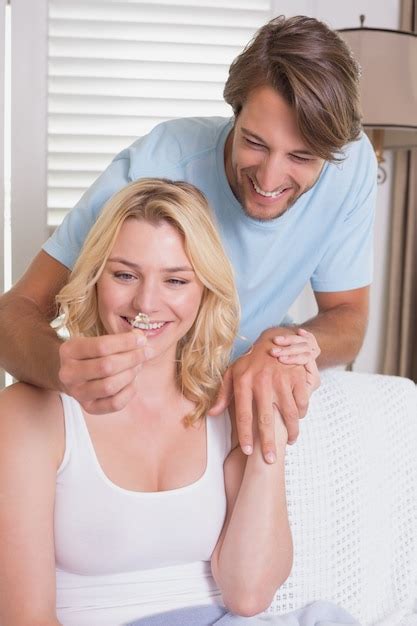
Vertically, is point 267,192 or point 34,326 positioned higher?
point 267,192

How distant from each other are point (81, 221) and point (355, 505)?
2.42 feet

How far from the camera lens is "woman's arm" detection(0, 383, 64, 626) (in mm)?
1245

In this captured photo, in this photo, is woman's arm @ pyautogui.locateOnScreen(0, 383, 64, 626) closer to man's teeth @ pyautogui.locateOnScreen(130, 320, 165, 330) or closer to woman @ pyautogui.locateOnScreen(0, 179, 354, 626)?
woman @ pyautogui.locateOnScreen(0, 179, 354, 626)

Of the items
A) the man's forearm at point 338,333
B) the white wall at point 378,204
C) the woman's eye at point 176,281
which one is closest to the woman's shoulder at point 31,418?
the woman's eye at point 176,281

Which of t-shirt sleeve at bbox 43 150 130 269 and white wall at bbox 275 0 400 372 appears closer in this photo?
t-shirt sleeve at bbox 43 150 130 269

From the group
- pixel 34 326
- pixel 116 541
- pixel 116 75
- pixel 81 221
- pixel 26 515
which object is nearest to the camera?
pixel 26 515

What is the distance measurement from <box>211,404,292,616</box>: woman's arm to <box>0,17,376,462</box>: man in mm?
51

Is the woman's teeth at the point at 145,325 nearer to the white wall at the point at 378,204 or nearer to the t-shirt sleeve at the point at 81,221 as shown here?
the t-shirt sleeve at the point at 81,221

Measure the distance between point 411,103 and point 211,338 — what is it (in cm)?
151

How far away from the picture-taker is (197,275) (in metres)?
1.45

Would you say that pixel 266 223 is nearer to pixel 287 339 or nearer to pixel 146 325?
pixel 287 339

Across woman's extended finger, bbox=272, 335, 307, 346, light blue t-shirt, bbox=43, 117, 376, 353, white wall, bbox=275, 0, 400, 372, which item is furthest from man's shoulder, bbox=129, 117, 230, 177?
white wall, bbox=275, 0, 400, 372

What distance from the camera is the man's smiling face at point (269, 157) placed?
5.10 feet

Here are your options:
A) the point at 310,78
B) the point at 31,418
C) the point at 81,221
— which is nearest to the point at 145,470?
the point at 31,418
